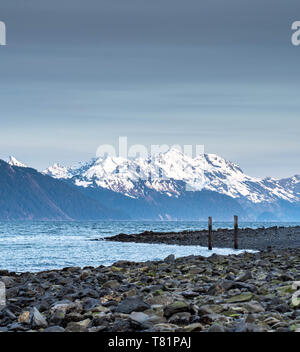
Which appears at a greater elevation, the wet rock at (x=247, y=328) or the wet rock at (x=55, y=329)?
the wet rock at (x=247, y=328)

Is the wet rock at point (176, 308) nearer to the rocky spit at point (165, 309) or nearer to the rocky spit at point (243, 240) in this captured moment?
the rocky spit at point (165, 309)

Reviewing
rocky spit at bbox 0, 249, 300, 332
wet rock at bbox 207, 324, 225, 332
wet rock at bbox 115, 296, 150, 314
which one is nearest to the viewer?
wet rock at bbox 207, 324, 225, 332

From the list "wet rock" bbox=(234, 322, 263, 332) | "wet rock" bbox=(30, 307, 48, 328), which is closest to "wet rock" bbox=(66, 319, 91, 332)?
"wet rock" bbox=(30, 307, 48, 328)

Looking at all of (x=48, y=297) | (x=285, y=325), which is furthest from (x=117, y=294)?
(x=285, y=325)

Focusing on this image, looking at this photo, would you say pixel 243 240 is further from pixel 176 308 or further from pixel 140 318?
pixel 140 318

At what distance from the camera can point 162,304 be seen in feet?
37.3

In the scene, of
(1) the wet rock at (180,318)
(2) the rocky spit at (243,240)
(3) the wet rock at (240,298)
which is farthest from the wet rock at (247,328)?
(2) the rocky spit at (243,240)

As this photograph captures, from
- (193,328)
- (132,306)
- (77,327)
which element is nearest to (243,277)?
(132,306)

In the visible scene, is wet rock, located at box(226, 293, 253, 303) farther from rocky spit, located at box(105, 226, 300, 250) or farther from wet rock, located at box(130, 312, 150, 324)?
rocky spit, located at box(105, 226, 300, 250)

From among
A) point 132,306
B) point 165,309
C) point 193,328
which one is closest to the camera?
point 193,328

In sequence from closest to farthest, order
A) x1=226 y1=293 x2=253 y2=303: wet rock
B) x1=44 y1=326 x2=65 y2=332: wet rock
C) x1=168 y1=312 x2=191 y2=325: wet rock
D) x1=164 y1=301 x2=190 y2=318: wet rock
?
x1=44 y1=326 x2=65 y2=332: wet rock
x1=168 y1=312 x2=191 y2=325: wet rock
x1=164 y1=301 x2=190 y2=318: wet rock
x1=226 y1=293 x2=253 y2=303: wet rock
